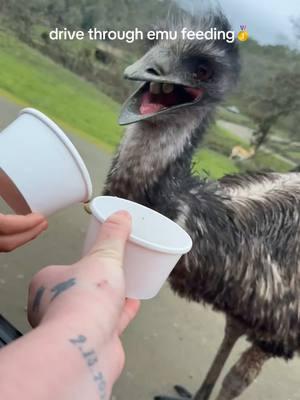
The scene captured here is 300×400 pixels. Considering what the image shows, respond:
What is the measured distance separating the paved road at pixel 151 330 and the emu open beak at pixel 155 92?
23 centimetres

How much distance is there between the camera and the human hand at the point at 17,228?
642 millimetres

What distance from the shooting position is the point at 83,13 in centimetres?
110

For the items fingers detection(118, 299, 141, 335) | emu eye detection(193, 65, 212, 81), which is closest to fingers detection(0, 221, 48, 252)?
fingers detection(118, 299, 141, 335)

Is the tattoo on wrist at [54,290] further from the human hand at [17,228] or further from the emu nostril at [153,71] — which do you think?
the emu nostril at [153,71]

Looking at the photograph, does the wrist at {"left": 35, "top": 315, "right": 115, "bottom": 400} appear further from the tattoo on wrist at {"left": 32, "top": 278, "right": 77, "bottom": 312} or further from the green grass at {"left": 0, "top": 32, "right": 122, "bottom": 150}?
the green grass at {"left": 0, "top": 32, "right": 122, "bottom": 150}

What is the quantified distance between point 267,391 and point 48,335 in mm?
933

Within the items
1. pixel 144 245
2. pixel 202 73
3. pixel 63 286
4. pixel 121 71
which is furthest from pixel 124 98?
pixel 63 286

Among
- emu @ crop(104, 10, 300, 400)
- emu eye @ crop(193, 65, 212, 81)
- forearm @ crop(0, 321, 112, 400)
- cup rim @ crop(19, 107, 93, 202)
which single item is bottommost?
emu @ crop(104, 10, 300, 400)

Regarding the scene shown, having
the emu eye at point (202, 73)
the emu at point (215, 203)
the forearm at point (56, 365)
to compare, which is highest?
the emu eye at point (202, 73)

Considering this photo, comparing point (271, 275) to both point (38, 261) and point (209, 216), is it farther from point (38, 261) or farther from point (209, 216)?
point (38, 261)

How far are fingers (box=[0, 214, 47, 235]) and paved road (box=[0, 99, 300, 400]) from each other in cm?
50

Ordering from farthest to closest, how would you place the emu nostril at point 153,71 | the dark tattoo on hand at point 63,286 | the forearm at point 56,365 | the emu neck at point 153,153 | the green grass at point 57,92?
the green grass at point 57,92 → the emu neck at point 153,153 → the emu nostril at point 153,71 → the dark tattoo on hand at point 63,286 → the forearm at point 56,365

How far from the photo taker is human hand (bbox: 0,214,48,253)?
0.64 meters

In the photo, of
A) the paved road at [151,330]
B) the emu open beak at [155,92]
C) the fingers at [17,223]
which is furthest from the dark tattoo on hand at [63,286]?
the paved road at [151,330]
